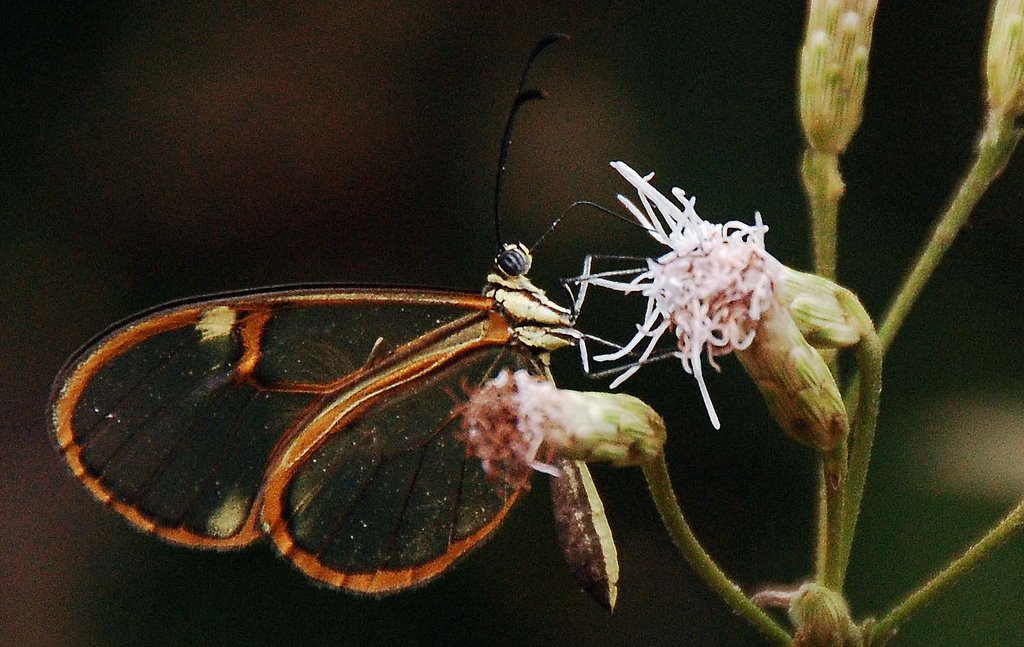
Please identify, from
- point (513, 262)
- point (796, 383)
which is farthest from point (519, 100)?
point (796, 383)

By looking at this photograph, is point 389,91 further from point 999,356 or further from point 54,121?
point 999,356

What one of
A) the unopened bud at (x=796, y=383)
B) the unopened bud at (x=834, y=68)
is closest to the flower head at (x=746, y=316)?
the unopened bud at (x=796, y=383)

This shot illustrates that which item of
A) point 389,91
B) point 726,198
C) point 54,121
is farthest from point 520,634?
point 54,121

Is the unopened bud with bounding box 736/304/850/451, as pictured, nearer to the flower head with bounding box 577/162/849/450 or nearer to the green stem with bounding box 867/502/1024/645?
the flower head with bounding box 577/162/849/450

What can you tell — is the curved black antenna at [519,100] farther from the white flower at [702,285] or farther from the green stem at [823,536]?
the green stem at [823,536]

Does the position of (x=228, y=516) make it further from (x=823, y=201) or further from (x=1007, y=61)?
(x=1007, y=61)

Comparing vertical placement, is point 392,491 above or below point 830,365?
below

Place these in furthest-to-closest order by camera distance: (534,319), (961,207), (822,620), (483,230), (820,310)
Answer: (483,230) < (534,319) < (961,207) < (820,310) < (822,620)
